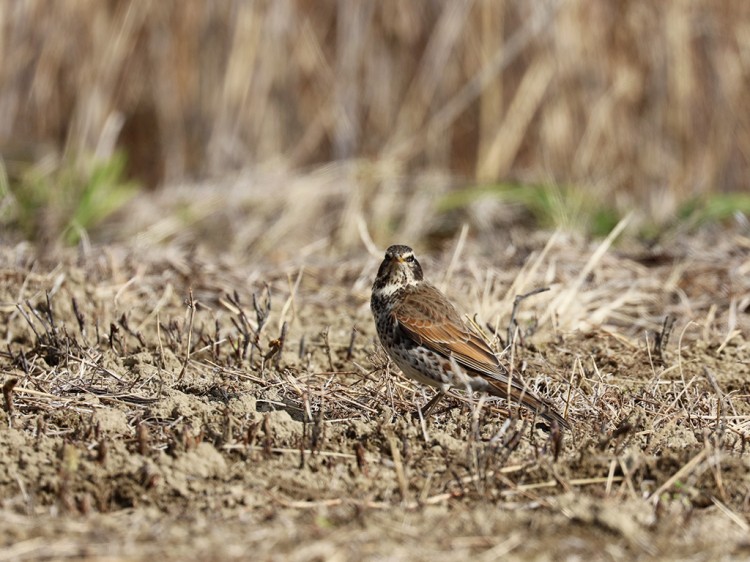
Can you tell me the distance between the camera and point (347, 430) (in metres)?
4.30

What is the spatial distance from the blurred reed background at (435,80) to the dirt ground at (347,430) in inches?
166

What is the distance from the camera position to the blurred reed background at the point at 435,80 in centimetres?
1068

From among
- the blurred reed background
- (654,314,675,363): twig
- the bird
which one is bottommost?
A: (654,314,675,363): twig

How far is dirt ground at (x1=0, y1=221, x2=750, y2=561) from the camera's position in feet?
11.1

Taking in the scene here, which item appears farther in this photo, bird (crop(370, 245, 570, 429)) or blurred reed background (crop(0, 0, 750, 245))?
blurred reed background (crop(0, 0, 750, 245))

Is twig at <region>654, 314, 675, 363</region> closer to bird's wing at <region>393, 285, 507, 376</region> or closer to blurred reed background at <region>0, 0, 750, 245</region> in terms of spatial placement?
bird's wing at <region>393, 285, 507, 376</region>

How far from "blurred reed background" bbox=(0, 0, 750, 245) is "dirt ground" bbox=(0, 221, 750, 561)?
13.9 ft

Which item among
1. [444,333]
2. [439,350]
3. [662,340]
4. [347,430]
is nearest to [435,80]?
[662,340]

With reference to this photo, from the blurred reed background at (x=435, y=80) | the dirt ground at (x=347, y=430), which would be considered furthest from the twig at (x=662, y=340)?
the blurred reed background at (x=435, y=80)

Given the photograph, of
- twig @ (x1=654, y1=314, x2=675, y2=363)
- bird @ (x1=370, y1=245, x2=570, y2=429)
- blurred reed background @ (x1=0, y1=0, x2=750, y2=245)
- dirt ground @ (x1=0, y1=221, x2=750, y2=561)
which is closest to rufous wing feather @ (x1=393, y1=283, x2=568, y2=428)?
bird @ (x1=370, y1=245, x2=570, y2=429)

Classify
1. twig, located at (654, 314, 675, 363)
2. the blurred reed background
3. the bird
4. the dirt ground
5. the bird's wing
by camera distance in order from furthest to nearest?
1. the blurred reed background
2. twig, located at (654, 314, 675, 363)
3. the bird's wing
4. the bird
5. the dirt ground

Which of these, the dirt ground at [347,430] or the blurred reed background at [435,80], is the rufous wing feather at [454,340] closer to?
the dirt ground at [347,430]

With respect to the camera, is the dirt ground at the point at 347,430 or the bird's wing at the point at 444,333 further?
the bird's wing at the point at 444,333

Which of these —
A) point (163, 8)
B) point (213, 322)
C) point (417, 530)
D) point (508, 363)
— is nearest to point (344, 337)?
point (213, 322)
